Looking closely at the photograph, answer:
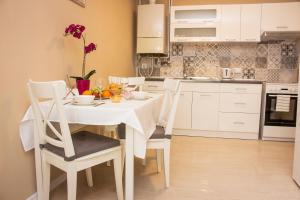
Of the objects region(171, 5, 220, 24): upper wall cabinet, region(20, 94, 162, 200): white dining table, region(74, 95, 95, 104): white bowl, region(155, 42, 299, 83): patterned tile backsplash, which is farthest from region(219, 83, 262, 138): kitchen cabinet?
region(74, 95, 95, 104): white bowl

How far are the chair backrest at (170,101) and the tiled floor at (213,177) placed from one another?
0.53 meters

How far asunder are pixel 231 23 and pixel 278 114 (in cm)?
150

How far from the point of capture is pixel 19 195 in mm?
1694

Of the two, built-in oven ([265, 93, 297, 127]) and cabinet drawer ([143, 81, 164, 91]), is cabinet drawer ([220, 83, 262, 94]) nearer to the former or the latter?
built-in oven ([265, 93, 297, 127])

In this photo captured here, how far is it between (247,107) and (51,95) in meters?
3.03

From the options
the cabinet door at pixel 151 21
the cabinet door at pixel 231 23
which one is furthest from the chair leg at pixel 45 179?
the cabinet door at pixel 231 23

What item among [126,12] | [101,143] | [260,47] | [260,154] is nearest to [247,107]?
[260,154]

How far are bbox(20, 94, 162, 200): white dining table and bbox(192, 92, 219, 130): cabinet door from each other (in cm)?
213

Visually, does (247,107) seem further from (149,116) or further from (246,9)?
(149,116)

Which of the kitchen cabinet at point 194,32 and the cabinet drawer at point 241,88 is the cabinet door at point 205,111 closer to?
the cabinet drawer at point 241,88

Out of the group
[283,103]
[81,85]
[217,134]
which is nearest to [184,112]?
[217,134]

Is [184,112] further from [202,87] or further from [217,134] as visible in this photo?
[217,134]

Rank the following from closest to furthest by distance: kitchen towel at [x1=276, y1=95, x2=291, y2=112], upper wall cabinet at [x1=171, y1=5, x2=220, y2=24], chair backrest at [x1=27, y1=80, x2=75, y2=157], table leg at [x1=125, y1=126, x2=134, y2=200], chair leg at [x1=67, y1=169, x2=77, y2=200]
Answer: chair backrest at [x1=27, y1=80, x2=75, y2=157], chair leg at [x1=67, y1=169, x2=77, y2=200], table leg at [x1=125, y1=126, x2=134, y2=200], kitchen towel at [x1=276, y1=95, x2=291, y2=112], upper wall cabinet at [x1=171, y1=5, x2=220, y2=24]

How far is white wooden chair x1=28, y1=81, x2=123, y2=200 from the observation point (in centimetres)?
139
